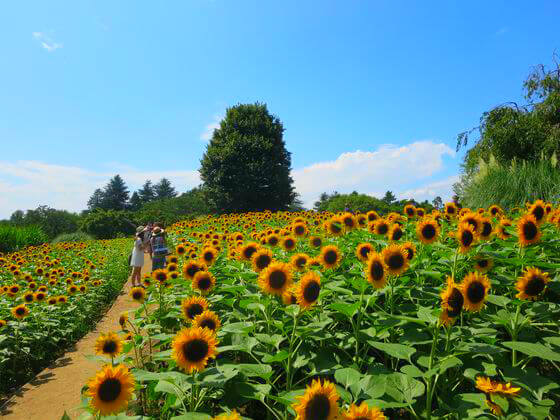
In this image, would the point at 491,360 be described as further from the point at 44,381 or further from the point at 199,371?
the point at 44,381

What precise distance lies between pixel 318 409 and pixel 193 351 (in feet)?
2.52

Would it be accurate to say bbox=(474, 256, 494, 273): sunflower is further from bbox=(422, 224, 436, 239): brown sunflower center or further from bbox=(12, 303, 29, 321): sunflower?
bbox=(12, 303, 29, 321): sunflower

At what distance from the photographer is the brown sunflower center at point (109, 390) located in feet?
5.76

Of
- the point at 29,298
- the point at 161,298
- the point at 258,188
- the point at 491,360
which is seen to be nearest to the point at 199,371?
the point at 491,360

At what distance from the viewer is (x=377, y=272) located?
2438mm

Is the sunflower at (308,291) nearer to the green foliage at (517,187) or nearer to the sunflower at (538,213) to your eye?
the sunflower at (538,213)

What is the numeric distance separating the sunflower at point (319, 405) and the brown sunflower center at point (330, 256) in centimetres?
182

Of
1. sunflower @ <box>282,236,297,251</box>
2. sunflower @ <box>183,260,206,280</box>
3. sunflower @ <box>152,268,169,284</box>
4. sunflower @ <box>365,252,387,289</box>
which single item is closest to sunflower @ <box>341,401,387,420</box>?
sunflower @ <box>365,252,387,289</box>

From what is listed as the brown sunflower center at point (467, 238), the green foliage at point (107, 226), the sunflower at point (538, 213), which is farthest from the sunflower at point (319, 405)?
the green foliage at point (107, 226)

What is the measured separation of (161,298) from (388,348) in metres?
2.85

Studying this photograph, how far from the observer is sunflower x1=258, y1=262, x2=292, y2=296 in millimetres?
2531

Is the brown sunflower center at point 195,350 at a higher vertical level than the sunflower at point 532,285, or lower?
lower

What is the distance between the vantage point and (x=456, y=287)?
189 cm

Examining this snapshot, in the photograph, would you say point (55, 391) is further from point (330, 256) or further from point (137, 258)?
point (137, 258)
